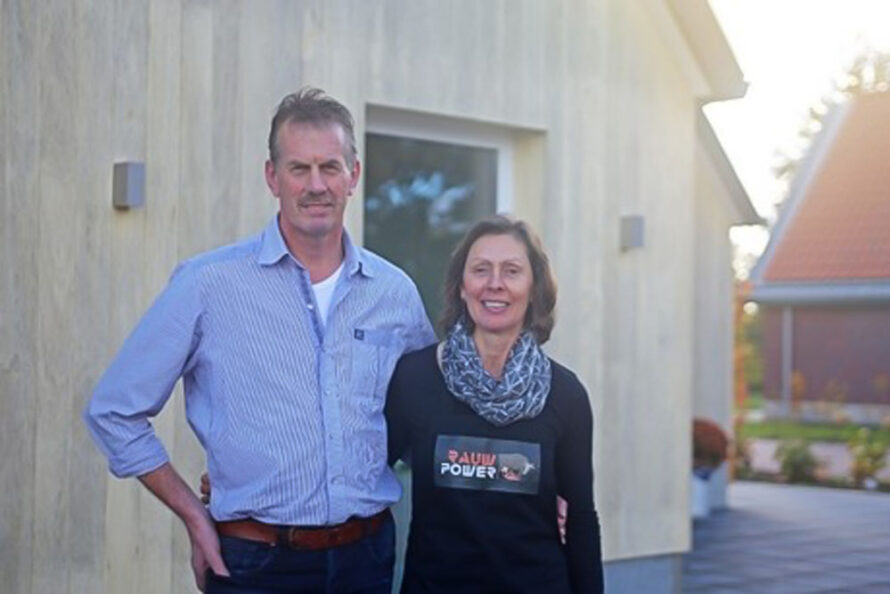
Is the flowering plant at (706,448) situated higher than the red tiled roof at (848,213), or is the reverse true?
the red tiled roof at (848,213)

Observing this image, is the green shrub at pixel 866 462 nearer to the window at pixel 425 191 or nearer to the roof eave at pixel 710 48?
the roof eave at pixel 710 48

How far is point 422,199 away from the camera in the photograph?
7.06 m

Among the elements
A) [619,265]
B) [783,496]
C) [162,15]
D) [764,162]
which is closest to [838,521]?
[783,496]

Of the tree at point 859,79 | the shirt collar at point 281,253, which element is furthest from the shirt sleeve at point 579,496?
the tree at point 859,79

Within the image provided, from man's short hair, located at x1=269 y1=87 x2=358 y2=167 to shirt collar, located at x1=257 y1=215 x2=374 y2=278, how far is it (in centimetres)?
18

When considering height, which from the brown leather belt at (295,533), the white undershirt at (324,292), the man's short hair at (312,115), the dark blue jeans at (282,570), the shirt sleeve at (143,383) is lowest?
the dark blue jeans at (282,570)

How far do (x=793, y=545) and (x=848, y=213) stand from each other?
58.8ft

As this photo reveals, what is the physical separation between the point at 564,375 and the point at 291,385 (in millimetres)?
690

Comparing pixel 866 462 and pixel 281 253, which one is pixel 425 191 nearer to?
pixel 281 253

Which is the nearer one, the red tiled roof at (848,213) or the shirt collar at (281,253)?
the shirt collar at (281,253)

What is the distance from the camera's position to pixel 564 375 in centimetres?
381

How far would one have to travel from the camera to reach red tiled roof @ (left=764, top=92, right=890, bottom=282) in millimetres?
27984

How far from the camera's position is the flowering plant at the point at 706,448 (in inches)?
538

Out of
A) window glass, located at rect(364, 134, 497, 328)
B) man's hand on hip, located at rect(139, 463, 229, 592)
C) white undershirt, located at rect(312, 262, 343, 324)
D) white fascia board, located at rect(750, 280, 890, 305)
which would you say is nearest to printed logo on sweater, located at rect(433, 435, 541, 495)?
white undershirt, located at rect(312, 262, 343, 324)
